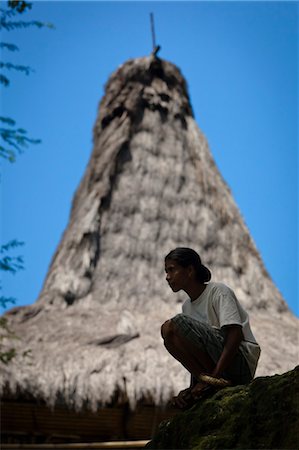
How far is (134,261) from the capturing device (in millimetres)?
10297

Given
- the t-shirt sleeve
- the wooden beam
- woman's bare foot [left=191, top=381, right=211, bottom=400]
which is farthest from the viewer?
the wooden beam

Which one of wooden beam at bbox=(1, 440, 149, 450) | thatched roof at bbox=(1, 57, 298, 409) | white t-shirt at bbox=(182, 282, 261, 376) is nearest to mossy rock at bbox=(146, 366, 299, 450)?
white t-shirt at bbox=(182, 282, 261, 376)

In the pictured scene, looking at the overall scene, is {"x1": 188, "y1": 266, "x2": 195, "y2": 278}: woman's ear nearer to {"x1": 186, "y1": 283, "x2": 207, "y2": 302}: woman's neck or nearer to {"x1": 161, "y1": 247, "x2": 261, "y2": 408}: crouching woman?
{"x1": 186, "y1": 283, "x2": 207, "y2": 302}: woman's neck

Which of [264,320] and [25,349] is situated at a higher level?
[264,320]

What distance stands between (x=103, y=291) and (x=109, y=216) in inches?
56.1

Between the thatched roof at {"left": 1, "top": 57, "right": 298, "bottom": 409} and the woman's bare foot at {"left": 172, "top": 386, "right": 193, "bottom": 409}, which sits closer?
the woman's bare foot at {"left": 172, "top": 386, "right": 193, "bottom": 409}

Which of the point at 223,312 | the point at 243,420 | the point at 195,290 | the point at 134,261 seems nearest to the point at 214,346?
the point at 223,312

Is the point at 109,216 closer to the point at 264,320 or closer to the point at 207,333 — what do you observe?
the point at 264,320

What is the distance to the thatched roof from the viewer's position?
7.98 m

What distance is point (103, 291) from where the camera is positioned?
991 centimetres

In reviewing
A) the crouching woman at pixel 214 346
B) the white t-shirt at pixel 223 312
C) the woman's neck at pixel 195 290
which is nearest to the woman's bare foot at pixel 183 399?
the crouching woman at pixel 214 346

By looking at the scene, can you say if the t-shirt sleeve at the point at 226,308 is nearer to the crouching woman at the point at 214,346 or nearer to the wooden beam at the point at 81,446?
the crouching woman at the point at 214,346

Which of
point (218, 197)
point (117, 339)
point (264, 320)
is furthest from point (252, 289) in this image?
point (117, 339)

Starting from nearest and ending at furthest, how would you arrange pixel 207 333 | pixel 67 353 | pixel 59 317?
pixel 207 333 < pixel 67 353 < pixel 59 317
